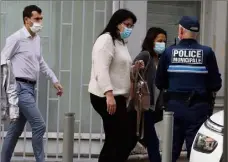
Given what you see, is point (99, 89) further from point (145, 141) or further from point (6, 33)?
point (6, 33)

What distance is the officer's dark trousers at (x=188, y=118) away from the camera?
22.6ft

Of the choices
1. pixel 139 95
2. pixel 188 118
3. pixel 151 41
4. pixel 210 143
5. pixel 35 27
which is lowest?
pixel 210 143

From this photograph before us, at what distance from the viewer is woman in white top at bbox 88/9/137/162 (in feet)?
21.9

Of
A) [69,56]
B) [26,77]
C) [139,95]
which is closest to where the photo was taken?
[139,95]

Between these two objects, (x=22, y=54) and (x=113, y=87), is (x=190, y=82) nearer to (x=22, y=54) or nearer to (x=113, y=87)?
(x=113, y=87)

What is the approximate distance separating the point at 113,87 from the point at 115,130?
0.43 m

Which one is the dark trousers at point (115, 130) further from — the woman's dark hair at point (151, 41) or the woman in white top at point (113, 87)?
the woman's dark hair at point (151, 41)

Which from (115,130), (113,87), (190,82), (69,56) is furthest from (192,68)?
(69,56)

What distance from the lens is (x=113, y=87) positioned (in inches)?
266

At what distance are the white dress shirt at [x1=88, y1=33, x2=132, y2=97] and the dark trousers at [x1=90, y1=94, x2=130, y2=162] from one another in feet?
0.35

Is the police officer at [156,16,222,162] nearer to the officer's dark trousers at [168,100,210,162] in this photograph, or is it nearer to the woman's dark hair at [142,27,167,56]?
the officer's dark trousers at [168,100,210,162]

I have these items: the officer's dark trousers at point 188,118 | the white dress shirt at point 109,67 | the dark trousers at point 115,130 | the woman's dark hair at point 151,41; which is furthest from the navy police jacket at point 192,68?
the woman's dark hair at point 151,41

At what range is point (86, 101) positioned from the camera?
9.36 meters

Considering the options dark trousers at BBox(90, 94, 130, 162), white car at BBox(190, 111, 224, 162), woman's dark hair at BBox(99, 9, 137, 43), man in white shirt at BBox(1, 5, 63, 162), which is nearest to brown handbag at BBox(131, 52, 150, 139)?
dark trousers at BBox(90, 94, 130, 162)
